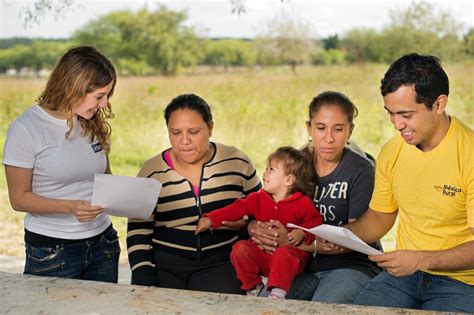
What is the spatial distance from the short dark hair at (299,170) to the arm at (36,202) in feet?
2.77

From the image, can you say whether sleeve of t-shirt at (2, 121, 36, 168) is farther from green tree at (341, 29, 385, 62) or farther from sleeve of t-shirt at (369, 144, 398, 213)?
green tree at (341, 29, 385, 62)

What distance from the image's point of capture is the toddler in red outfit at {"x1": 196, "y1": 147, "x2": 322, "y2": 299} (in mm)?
3689

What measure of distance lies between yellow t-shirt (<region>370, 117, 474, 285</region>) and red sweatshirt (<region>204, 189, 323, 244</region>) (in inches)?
16.6

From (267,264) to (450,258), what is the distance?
938 mm

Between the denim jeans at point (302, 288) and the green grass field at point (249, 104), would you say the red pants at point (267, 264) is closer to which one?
the denim jeans at point (302, 288)

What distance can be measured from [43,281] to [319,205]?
125cm

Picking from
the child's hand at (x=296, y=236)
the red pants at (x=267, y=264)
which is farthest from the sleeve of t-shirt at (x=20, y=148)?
the child's hand at (x=296, y=236)

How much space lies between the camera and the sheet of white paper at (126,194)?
11.3ft

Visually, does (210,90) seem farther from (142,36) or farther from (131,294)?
(131,294)

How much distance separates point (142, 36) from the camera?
9883mm

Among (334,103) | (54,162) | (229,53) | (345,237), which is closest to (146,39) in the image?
(229,53)

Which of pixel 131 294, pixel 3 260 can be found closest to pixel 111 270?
pixel 131 294

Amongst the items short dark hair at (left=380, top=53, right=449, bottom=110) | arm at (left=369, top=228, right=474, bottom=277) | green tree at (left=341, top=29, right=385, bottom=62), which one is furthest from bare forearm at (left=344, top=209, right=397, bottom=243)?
green tree at (left=341, top=29, right=385, bottom=62)

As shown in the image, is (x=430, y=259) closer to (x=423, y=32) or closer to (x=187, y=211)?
(x=187, y=211)
